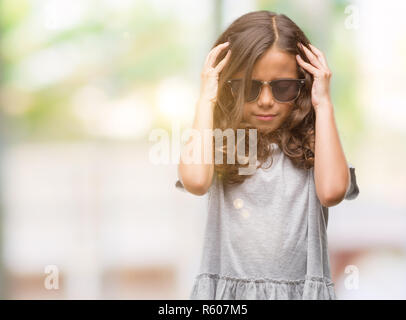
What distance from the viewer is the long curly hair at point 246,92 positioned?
1.32 m

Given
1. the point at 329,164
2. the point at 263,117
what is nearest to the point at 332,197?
the point at 329,164

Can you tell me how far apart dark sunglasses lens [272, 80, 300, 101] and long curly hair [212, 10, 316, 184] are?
0.05 metres

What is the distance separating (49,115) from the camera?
2.59m

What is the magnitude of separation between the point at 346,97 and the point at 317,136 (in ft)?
4.07

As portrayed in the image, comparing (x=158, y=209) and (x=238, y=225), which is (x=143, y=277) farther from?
(x=238, y=225)

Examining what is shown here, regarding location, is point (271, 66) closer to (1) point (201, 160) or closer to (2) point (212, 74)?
(2) point (212, 74)

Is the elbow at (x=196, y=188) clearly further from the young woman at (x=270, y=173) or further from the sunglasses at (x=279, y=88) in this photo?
the sunglasses at (x=279, y=88)

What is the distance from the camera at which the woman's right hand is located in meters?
1.33

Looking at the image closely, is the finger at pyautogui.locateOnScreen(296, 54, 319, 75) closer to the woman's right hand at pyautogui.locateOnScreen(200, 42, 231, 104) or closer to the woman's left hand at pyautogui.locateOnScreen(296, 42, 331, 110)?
the woman's left hand at pyautogui.locateOnScreen(296, 42, 331, 110)

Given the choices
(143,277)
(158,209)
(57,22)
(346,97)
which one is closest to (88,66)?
(57,22)

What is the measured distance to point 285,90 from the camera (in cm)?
132

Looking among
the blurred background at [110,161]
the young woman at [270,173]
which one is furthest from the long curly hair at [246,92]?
the blurred background at [110,161]

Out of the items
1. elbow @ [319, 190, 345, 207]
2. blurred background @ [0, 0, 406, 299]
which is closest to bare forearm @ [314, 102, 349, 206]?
elbow @ [319, 190, 345, 207]

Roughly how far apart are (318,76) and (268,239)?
373mm
